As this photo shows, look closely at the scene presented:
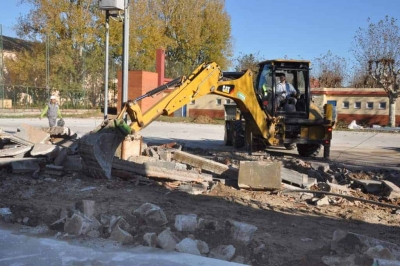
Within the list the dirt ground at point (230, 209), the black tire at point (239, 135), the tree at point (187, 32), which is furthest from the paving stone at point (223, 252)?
the tree at point (187, 32)

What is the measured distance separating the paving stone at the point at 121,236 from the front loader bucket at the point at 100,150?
335 cm

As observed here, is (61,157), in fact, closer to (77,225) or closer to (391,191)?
(77,225)

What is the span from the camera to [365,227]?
677cm

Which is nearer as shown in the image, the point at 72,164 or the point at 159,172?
Answer: the point at 159,172

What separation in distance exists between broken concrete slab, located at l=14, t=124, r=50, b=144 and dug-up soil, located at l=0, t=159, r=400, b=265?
1.65 meters

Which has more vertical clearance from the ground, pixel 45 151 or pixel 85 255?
pixel 45 151

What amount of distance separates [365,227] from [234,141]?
876cm

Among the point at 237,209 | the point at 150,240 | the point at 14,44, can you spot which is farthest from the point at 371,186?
the point at 14,44

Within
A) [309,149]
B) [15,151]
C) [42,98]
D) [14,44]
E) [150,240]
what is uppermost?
[14,44]

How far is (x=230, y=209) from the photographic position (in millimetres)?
7352

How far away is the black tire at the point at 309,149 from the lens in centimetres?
1391

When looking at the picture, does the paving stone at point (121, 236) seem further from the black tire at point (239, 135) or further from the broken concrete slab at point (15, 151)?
the black tire at point (239, 135)

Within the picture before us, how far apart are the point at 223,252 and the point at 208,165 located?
4.90 m

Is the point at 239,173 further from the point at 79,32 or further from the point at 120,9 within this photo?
the point at 79,32
